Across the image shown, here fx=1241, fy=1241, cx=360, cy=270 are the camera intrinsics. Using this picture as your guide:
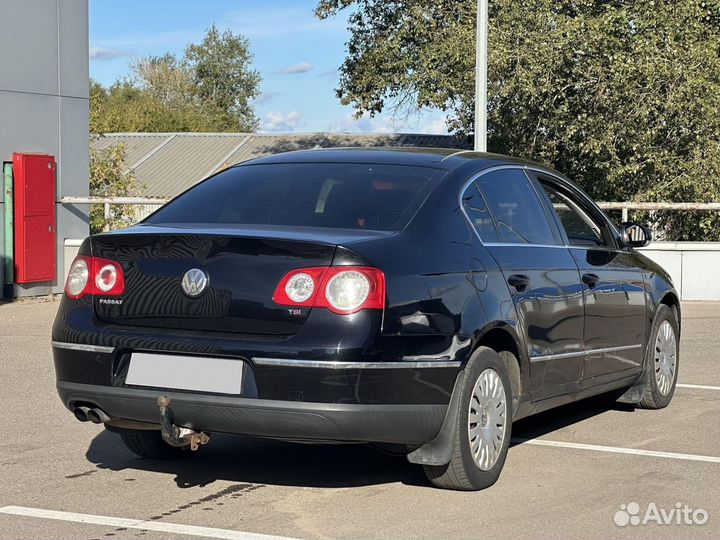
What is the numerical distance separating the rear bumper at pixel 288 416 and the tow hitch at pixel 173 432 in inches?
1.1

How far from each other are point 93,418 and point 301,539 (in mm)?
1306

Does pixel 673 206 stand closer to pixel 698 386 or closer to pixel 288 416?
pixel 698 386

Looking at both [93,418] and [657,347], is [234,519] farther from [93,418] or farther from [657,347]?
[657,347]

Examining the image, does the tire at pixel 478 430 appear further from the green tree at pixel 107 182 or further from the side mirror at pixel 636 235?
the green tree at pixel 107 182

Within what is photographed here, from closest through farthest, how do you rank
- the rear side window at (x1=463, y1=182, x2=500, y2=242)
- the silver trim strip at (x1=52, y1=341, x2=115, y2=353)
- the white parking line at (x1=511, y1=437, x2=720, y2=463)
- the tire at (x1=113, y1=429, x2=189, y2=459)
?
the silver trim strip at (x1=52, y1=341, x2=115, y2=353) → the rear side window at (x1=463, y1=182, x2=500, y2=242) → the tire at (x1=113, y1=429, x2=189, y2=459) → the white parking line at (x1=511, y1=437, x2=720, y2=463)

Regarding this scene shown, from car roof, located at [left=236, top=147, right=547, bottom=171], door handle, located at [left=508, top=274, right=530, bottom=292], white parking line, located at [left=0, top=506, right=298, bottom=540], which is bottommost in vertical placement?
white parking line, located at [left=0, top=506, right=298, bottom=540]

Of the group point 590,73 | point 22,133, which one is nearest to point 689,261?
point 590,73

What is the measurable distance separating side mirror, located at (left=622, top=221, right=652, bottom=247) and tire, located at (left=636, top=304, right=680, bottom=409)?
0.49 m

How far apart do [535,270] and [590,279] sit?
727mm

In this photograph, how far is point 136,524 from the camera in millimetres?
5215

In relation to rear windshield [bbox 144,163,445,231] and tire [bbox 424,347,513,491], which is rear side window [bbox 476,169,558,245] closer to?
rear windshield [bbox 144,163,445,231]

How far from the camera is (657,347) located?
27.0ft

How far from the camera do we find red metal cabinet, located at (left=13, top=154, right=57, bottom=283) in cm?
1630

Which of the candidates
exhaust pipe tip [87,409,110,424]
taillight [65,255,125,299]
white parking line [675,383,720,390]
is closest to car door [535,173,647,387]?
white parking line [675,383,720,390]
